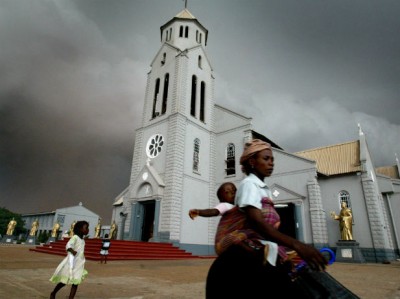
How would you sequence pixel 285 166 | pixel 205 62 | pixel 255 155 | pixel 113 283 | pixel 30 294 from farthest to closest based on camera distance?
pixel 205 62 → pixel 285 166 → pixel 113 283 → pixel 30 294 → pixel 255 155

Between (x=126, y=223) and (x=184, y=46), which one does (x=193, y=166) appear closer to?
(x=126, y=223)

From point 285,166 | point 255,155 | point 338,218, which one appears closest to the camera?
point 255,155

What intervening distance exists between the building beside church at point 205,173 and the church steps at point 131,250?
1138 mm

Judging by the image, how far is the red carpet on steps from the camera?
45.9ft

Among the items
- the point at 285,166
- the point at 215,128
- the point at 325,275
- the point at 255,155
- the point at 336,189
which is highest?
the point at 215,128

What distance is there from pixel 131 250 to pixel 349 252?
1347 centimetres

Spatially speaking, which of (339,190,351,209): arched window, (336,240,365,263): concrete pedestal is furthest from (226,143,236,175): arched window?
(336,240,365,263): concrete pedestal

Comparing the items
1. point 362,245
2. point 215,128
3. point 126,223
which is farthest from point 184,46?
point 362,245

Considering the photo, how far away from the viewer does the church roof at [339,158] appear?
18.8m

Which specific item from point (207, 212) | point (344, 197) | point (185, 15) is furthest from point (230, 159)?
point (207, 212)

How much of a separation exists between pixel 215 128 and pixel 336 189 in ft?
38.4

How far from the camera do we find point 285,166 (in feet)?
65.0

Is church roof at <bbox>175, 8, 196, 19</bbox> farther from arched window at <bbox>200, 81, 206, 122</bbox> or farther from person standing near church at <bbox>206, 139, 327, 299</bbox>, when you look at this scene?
person standing near church at <bbox>206, 139, 327, 299</bbox>

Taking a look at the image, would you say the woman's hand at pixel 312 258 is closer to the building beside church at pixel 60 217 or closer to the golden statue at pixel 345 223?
the golden statue at pixel 345 223
